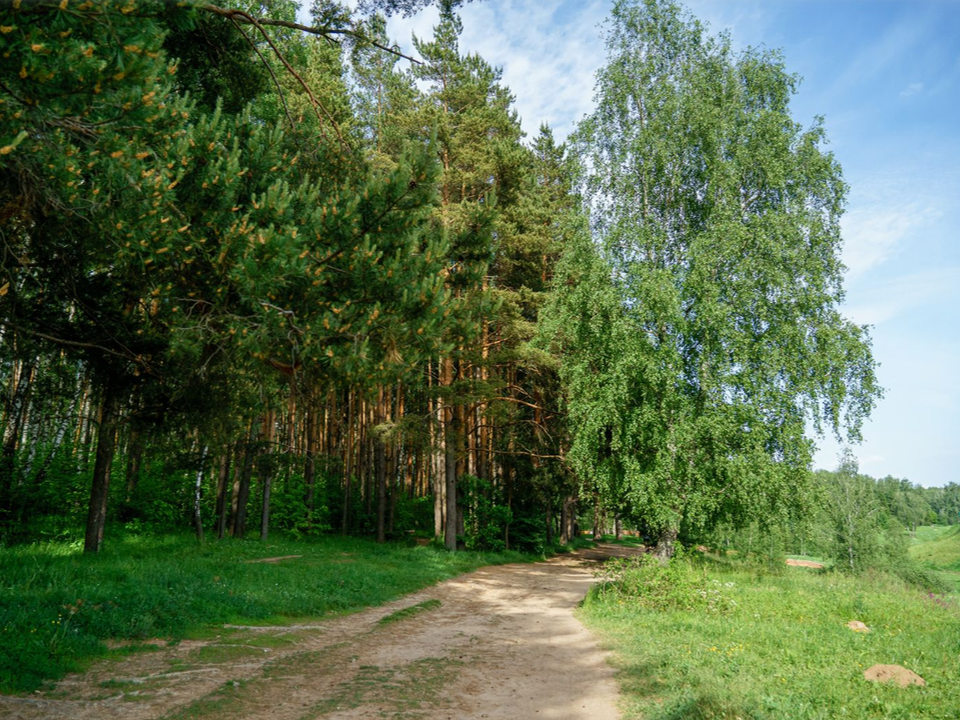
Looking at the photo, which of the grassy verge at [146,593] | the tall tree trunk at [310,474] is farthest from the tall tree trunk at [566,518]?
the grassy verge at [146,593]

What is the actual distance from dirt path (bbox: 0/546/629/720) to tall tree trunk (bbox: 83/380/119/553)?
170 inches

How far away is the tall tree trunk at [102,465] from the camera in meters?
9.84

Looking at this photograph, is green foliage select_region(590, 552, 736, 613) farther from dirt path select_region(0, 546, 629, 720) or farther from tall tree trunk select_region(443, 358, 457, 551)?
tall tree trunk select_region(443, 358, 457, 551)

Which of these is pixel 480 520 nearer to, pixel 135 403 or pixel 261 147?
pixel 135 403

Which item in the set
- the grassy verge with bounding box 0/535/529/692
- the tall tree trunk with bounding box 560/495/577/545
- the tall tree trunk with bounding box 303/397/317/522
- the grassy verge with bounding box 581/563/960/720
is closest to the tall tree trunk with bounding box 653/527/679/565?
the grassy verge with bounding box 581/563/960/720

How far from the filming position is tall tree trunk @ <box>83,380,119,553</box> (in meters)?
9.84

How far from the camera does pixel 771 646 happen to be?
757 cm

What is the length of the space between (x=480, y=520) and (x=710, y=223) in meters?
13.1

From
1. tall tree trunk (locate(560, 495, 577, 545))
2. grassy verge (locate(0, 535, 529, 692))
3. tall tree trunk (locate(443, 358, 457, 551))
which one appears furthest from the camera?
tall tree trunk (locate(560, 495, 577, 545))

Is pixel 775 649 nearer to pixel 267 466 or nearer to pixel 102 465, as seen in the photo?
pixel 267 466

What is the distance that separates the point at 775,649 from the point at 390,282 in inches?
268

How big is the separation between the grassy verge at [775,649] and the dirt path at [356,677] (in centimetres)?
66

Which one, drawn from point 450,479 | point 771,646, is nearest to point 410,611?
point 771,646

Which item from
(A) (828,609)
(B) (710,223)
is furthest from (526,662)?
(B) (710,223)
